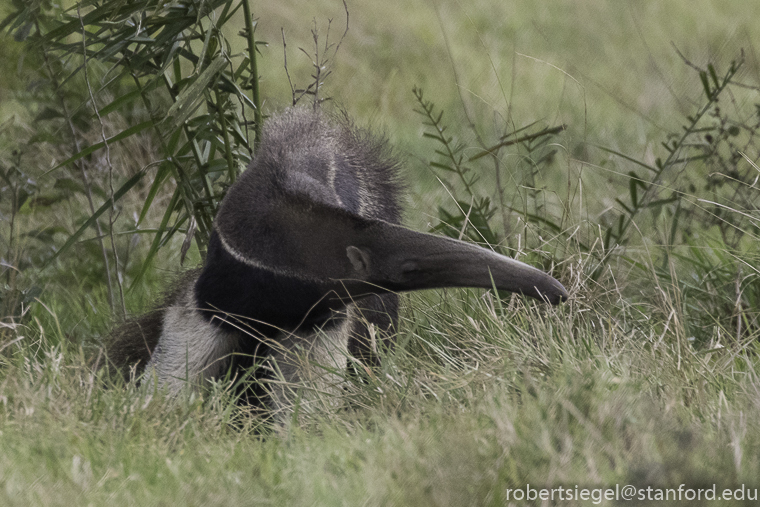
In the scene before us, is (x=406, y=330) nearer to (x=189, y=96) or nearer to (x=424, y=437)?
(x=189, y=96)

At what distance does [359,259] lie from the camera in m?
2.84

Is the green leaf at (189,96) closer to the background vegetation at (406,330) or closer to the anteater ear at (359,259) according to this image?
the background vegetation at (406,330)

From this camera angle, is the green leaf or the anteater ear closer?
the anteater ear

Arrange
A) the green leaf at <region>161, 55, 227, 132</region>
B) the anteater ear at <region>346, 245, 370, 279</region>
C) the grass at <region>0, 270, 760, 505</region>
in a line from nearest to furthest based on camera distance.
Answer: the grass at <region>0, 270, 760, 505</region>
the anteater ear at <region>346, 245, 370, 279</region>
the green leaf at <region>161, 55, 227, 132</region>

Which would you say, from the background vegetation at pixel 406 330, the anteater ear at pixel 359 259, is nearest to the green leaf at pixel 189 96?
the background vegetation at pixel 406 330

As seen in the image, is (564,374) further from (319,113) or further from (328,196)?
(319,113)

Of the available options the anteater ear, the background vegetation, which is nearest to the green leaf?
the background vegetation

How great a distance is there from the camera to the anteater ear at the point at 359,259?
2821 mm

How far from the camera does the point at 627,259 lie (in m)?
4.25

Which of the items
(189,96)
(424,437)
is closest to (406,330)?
(189,96)

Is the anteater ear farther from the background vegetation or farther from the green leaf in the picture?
the green leaf

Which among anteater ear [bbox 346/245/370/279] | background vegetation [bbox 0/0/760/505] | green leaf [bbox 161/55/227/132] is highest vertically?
green leaf [bbox 161/55/227/132]

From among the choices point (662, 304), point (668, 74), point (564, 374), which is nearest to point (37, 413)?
point (564, 374)

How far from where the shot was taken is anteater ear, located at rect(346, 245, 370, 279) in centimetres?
282
